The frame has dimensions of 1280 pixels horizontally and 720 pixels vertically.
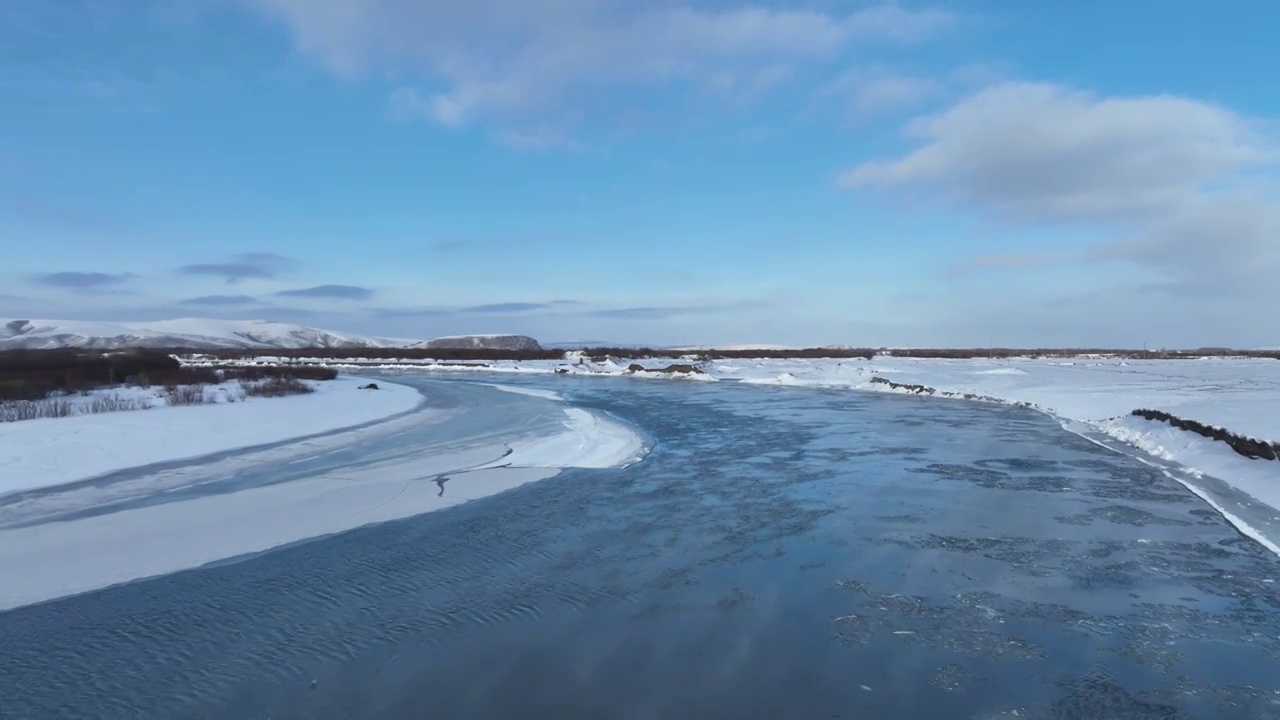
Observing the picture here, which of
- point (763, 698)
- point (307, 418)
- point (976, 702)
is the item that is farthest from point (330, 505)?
point (307, 418)

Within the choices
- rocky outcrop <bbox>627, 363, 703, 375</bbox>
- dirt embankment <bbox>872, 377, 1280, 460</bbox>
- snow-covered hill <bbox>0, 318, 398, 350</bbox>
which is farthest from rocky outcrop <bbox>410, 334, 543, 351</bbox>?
dirt embankment <bbox>872, 377, 1280, 460</bbox>

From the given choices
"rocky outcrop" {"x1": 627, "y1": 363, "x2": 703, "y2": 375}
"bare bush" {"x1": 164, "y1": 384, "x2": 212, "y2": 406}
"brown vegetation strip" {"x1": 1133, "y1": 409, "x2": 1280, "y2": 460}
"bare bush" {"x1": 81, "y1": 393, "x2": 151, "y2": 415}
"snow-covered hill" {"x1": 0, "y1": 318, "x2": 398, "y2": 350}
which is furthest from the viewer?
"snow-covered hill" {"x1": 0, "y1": 318, "x2": 398, "y2": 350}

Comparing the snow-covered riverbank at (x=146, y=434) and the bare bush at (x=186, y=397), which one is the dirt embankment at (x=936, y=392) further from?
the bare bush at (x=186, y=397)

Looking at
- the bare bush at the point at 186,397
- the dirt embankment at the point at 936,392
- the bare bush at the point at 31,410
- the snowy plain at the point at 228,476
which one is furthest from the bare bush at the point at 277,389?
the dirt embankment at the point at 936,392

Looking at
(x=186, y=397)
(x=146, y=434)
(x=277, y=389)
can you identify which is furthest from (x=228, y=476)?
(x=277, y=389)

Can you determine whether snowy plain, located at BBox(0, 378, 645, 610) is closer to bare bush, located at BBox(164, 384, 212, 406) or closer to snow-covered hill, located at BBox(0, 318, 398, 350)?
bare bush, located at BBox(164, 384, 212, 406)

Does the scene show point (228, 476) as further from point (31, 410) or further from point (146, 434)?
point (31, 410)

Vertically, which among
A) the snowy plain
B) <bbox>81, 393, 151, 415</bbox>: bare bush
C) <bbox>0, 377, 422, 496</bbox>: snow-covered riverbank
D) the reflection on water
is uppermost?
<bbox>81, 393, 151, 415</bbox>: bare bush
